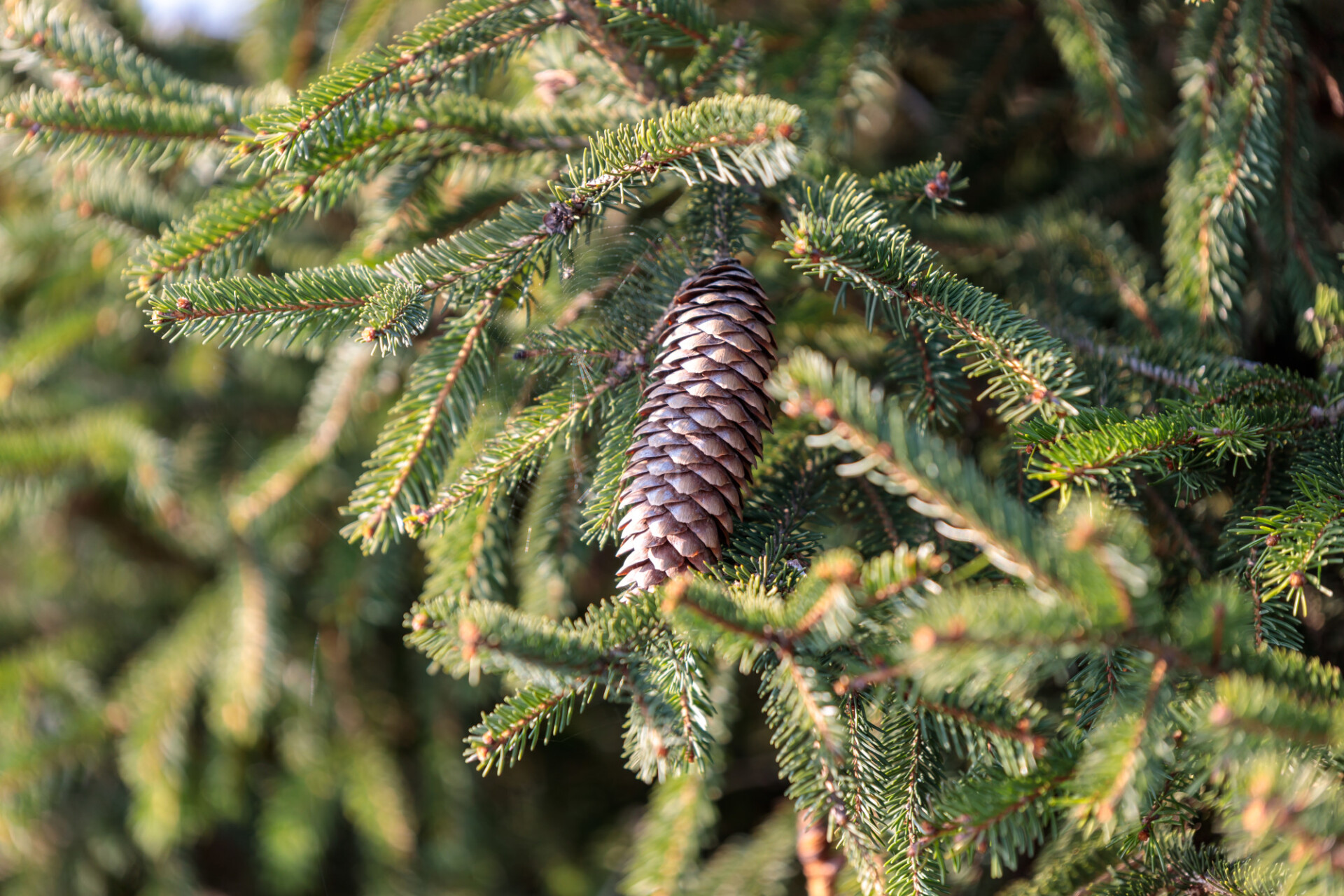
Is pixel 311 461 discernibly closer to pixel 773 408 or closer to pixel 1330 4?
pixel 773 408

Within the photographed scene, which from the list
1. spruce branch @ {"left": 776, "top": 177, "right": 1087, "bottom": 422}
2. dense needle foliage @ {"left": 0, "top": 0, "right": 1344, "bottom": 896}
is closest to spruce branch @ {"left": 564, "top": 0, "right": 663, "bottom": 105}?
dense needle foliage @ {"left": 0, "top": 0, "right": 1344, "bottom": 896}

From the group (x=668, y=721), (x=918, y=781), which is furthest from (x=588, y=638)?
(x=918, y=781)

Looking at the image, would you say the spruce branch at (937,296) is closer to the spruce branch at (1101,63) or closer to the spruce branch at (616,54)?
the spruce branch at (616,54)

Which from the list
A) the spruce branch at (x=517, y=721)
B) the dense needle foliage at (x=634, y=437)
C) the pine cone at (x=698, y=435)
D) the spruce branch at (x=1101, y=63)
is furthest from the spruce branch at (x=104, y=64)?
the spruce branch at (x=1101, y=63)

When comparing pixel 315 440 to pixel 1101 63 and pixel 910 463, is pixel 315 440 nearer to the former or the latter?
pixel 910 463

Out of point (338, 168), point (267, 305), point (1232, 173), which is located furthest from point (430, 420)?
point (1232, 173)

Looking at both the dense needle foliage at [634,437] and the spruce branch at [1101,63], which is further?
the spruce branch at [1101,63]
